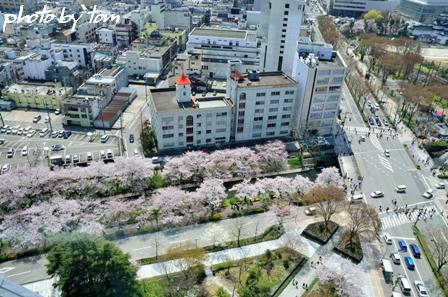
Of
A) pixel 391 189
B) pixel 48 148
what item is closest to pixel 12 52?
pixel 48 148

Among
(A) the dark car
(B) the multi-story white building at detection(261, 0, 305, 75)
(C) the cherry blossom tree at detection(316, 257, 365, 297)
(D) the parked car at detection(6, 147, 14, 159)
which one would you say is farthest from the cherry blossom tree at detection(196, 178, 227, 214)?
(B) the multi-story white building at detection(261, 0, 305, 75)

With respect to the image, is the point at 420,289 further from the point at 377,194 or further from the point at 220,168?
the point at 220,168

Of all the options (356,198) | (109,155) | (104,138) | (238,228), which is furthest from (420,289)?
(104,138)

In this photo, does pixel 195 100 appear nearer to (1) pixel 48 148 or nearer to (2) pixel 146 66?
(1) pixel 48 148

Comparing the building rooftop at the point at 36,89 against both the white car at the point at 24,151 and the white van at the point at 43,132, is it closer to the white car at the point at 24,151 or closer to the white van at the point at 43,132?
the white van at the point at 43,132

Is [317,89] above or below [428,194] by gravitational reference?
above
